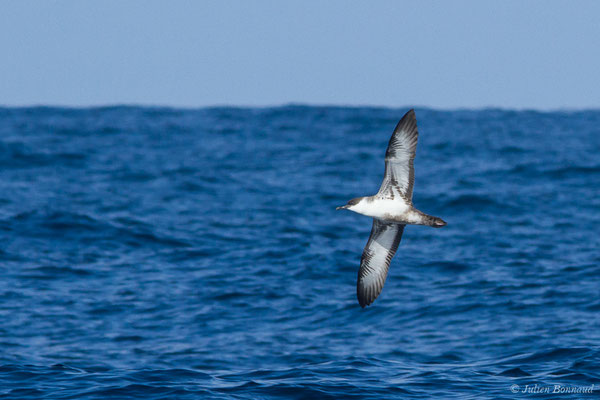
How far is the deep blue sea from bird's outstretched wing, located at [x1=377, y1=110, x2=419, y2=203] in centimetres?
277

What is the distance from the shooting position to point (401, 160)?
10398 millimetres

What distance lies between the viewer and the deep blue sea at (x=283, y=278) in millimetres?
11922

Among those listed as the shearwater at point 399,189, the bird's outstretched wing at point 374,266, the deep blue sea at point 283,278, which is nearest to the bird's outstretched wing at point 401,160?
the shearwater at point 399,189

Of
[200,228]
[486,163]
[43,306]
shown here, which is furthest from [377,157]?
[43,306]

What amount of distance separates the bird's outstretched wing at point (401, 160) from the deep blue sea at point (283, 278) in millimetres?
2771

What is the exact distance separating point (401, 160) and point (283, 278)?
296 inches

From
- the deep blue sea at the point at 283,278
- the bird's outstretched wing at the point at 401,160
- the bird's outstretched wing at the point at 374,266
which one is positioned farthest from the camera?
the bird's outstretched wing at the point at 374,266

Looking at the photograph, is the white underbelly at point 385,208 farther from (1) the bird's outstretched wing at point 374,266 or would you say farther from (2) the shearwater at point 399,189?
(1) the bird's outstretched wing at point 374,266

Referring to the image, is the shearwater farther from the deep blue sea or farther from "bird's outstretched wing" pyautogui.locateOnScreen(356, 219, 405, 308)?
the deep blue sea

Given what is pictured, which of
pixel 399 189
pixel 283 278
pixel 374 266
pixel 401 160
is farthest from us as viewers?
pixel 283 278

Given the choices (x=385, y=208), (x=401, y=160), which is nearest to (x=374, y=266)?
(x=385, y=208)

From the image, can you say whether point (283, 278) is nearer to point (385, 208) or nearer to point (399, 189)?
point (385, 208)

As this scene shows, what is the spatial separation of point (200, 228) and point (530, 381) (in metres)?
12.3

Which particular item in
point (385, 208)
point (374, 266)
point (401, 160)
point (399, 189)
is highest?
point (401, 160)
